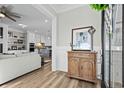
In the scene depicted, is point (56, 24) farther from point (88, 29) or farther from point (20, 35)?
point (20, 35)

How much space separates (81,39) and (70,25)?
0.92 metres

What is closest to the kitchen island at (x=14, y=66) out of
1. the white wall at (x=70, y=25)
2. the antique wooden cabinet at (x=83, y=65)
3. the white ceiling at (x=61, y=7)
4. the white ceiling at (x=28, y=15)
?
the white wall at (x=70, y=25)

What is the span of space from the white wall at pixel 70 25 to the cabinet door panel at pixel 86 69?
0.76 meters

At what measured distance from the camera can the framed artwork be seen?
4074 millimetres

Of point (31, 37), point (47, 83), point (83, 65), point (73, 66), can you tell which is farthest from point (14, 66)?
point (31, 37)

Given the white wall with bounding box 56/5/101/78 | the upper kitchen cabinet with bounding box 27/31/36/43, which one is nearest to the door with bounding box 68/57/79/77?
the white wall with bounding box 56/5/101/78

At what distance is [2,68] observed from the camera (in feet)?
11.1

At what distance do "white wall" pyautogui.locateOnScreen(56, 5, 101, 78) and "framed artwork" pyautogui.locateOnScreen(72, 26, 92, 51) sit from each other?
0.86 feet

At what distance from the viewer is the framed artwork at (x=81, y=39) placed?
407 cm

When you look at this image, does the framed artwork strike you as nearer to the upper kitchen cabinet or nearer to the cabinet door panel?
the cabinet door panel

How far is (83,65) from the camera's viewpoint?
374cm

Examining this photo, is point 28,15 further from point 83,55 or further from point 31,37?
point 31,37
